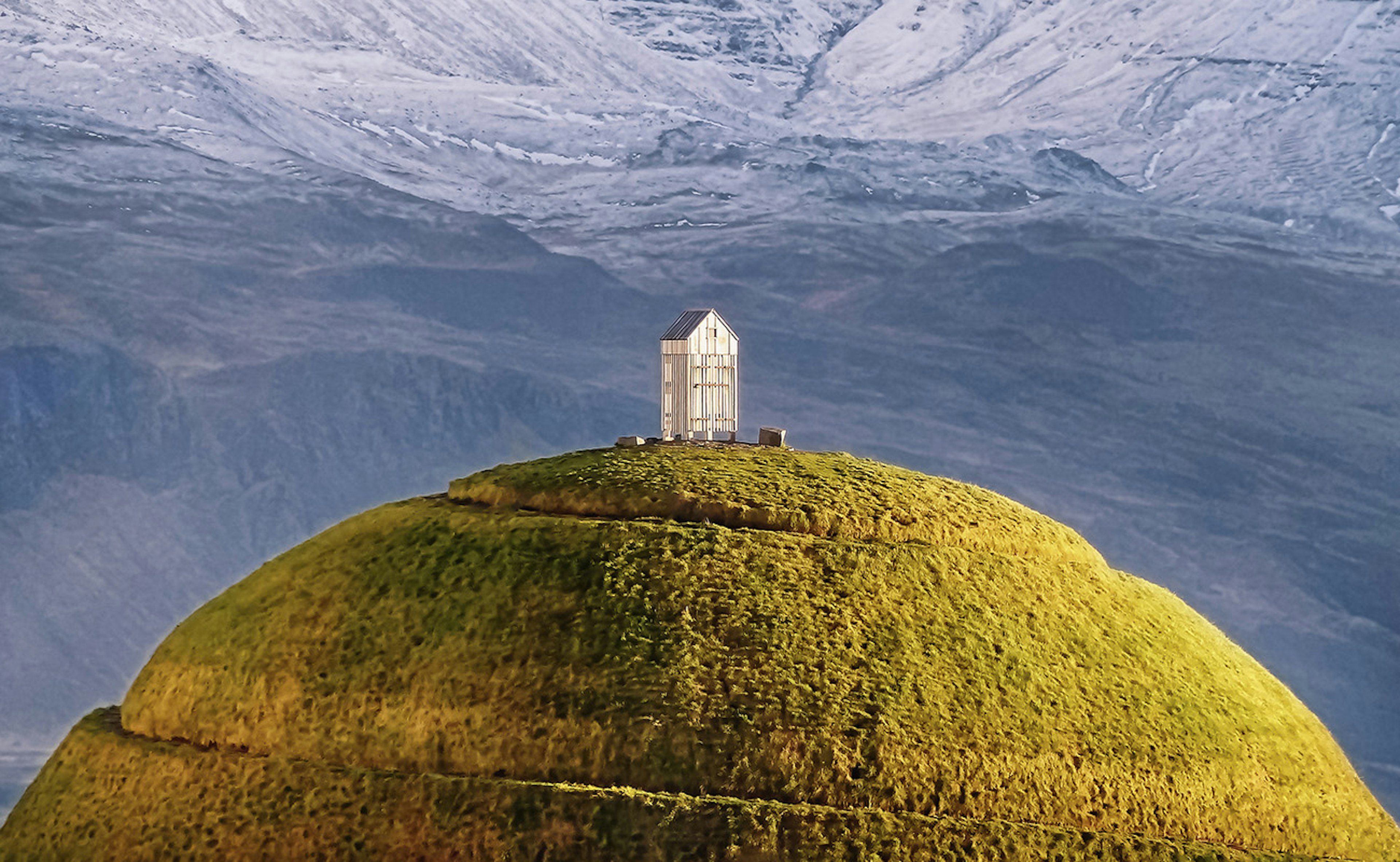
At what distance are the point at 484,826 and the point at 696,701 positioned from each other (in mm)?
1799

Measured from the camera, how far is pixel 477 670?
13914 mm

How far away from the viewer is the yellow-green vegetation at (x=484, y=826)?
12.8m

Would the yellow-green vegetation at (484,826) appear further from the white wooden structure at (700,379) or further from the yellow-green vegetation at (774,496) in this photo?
the white wooden structure at (700,379)

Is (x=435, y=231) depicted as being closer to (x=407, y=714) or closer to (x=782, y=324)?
(x=782, y=324)

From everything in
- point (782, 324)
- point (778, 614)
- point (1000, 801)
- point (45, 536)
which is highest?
point (778, 614)

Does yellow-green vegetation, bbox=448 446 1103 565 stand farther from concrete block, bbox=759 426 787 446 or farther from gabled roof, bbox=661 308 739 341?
gabled roof, bbox=661 308 739 341

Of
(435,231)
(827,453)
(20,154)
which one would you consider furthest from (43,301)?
(827,453)

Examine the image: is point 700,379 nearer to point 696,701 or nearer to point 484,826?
point 696,701

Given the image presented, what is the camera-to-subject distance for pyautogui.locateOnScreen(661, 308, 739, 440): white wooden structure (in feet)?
55.9

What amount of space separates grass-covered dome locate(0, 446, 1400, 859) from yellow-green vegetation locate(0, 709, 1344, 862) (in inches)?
0.9

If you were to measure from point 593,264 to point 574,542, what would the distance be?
86060 mm

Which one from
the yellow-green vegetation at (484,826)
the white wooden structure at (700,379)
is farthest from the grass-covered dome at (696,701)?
the white wooden structure at (700,379)

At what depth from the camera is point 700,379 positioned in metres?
17.2

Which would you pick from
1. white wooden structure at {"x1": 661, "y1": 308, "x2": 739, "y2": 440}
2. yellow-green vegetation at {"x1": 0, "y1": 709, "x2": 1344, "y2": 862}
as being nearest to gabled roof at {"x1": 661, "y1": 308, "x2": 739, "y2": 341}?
white wooden structure at {"x1": 661, "y1": 308, "x2": 739, "y2": 440}
